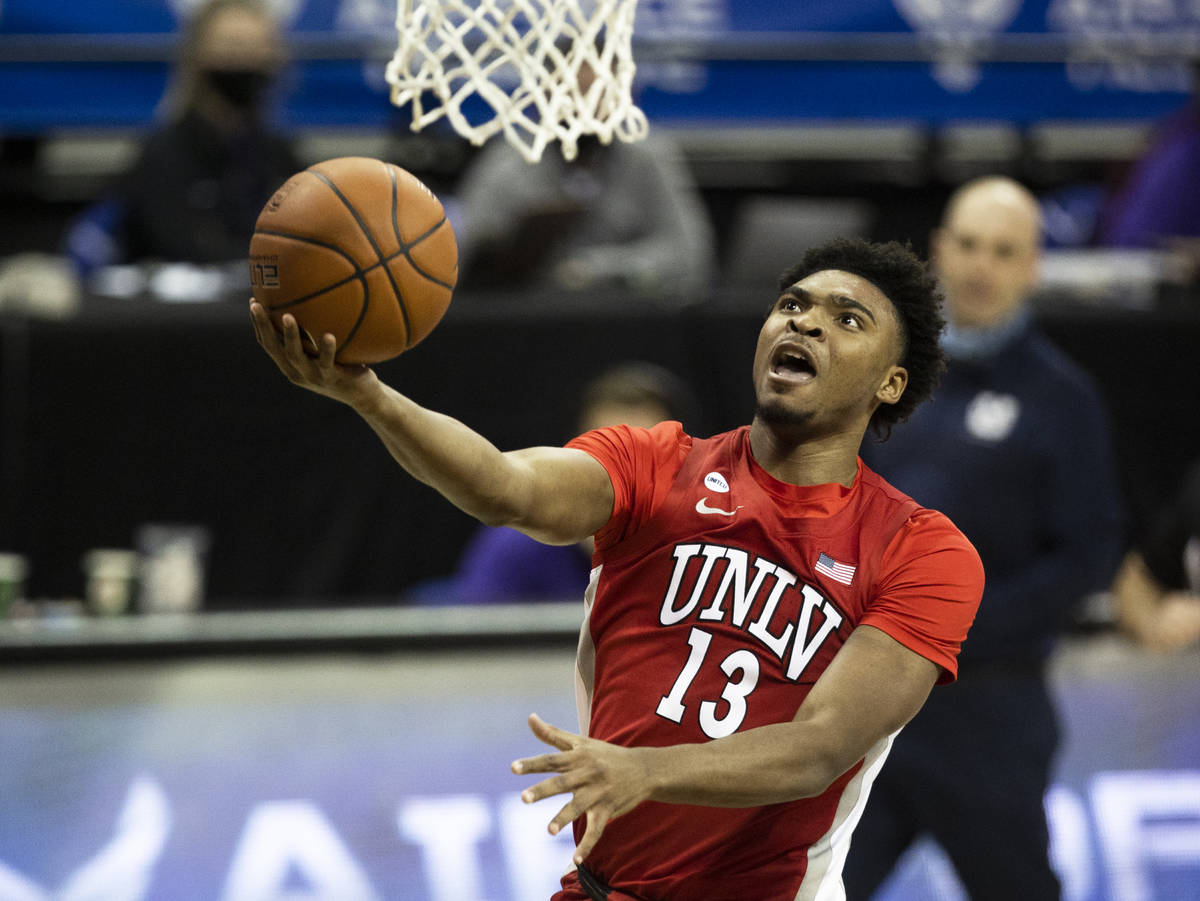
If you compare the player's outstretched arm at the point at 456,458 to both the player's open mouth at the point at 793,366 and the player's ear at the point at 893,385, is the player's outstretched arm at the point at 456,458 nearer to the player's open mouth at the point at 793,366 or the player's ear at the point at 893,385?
the player's open mouth at the point at 793,366

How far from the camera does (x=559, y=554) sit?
5848 millimetres

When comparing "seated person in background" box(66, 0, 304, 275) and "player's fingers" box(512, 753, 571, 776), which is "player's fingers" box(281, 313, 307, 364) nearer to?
"player's fingers" box(512, 753, 571, 776)

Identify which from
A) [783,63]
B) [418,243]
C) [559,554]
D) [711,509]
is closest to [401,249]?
A: [418,243]

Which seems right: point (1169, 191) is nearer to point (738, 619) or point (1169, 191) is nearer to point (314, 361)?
point (738, 619)

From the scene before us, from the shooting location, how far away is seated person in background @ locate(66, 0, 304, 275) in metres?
6.86

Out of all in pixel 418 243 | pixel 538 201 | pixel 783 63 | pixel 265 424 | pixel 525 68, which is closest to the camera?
pixel 418 243

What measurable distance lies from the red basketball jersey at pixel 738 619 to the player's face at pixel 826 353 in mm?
174

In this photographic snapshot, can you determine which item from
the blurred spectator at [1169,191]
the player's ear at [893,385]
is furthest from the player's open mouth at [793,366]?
the blurred spectator at [1169,191]

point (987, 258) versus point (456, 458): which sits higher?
point (987, 258)

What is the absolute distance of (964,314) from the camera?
202 inches

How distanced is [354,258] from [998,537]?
106 inches

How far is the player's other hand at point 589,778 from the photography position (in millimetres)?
2453

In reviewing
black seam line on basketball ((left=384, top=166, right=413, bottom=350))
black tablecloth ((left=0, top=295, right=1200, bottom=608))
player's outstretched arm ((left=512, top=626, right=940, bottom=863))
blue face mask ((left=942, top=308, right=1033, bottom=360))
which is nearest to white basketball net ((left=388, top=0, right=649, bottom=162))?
black seam line on basketball ((left=384, top=166, right=413, bottom=350))

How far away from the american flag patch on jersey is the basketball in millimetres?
858
